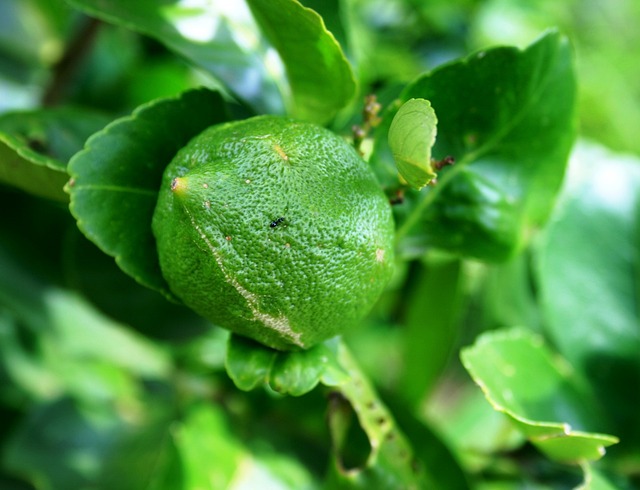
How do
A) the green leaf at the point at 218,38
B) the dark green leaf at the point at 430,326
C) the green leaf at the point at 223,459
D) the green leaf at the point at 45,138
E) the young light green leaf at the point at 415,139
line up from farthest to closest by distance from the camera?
the dark green leaf at the point at 430,326, the green leaf at the point at 223,459, the green leaf at the point at 218,38, the green leaf at the point at 45,138, the young light green leaf at the point at 415,139

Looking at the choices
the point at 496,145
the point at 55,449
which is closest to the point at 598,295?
the point at 496,145

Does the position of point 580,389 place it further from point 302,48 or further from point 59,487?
point 59,487

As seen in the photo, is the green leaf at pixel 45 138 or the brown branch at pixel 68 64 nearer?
the green leaf at pixel 45 138

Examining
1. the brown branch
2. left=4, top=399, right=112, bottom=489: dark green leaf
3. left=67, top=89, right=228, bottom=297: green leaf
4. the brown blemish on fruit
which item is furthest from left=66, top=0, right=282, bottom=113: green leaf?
left=4, top=399, right=112, bottom=489: dark green leaf

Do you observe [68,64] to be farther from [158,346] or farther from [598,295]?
[598,295]

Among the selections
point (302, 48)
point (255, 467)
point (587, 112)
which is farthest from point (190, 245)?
point (587, 112)

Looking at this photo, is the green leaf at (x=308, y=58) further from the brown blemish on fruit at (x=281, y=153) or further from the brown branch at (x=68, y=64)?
the brown branch at (x=68, y=64)

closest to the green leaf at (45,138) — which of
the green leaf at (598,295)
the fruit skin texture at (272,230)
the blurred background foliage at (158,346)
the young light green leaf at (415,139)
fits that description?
the blurred background foliage at (158,346)
